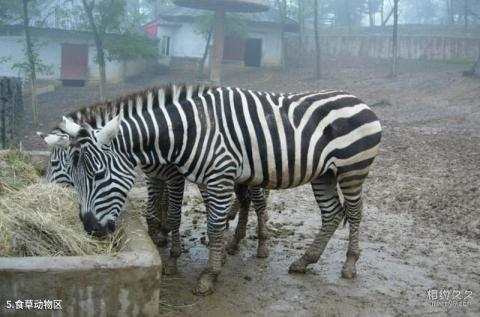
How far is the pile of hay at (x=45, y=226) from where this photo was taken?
14.4ft

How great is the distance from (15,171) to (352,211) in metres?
4.04

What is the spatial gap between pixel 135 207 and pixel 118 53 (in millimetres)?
20016

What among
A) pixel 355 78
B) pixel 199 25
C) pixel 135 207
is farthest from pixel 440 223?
pixel 199 25

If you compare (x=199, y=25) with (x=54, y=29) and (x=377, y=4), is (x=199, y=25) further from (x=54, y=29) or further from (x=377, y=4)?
(x=377, y=4)

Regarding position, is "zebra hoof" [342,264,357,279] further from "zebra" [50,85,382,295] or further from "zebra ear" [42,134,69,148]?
"zebra ear" [42,134,69,148]

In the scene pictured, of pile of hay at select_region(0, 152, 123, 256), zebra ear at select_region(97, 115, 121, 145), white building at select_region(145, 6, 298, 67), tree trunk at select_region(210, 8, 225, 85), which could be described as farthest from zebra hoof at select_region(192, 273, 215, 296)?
white building at select_region(145, 6, 298, 67)

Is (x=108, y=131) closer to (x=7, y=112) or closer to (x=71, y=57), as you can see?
(x=7, y=112)

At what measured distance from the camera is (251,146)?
5.04 m

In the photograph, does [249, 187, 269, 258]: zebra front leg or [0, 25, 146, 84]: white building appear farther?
[0, 25, 146, 84]: white building

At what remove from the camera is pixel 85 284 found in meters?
3.82

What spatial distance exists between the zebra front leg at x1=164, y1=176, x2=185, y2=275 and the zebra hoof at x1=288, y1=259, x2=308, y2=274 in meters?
1.15

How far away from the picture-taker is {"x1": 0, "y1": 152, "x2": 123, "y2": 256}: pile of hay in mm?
4383

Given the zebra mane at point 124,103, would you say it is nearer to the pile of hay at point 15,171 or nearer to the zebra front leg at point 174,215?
the zebra front leg at point 174,215

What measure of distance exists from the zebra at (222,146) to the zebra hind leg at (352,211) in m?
0.01
